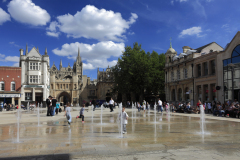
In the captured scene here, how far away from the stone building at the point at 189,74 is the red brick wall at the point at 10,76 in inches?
1302

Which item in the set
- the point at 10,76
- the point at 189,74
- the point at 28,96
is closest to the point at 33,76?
the point at 28,96

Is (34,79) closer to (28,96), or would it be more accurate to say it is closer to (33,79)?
(33,79)

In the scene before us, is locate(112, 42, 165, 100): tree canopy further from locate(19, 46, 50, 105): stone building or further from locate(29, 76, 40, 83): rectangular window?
locate(29, 76, 40, 83): rectangular window

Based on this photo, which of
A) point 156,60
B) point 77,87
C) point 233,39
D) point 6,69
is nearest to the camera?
point 233,39

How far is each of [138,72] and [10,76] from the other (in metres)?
28.7

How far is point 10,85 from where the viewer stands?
48469 millimetres

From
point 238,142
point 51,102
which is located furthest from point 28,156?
point 51,102

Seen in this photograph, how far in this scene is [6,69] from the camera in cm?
4822

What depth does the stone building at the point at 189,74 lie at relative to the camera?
34875 mm

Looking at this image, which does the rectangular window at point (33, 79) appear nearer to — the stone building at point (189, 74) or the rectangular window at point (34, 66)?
the rectangular window at point (34, 66)

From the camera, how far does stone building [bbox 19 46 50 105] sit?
51.9 metres

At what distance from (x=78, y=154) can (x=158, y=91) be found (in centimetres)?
4901

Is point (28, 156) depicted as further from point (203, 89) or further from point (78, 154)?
point (203, 89)

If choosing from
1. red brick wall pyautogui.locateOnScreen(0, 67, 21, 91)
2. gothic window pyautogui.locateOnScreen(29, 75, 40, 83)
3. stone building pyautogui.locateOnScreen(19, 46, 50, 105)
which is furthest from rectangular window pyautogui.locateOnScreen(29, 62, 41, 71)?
red brick wall pyautogui.locateOnScreen(0, 67, 21, 91)
